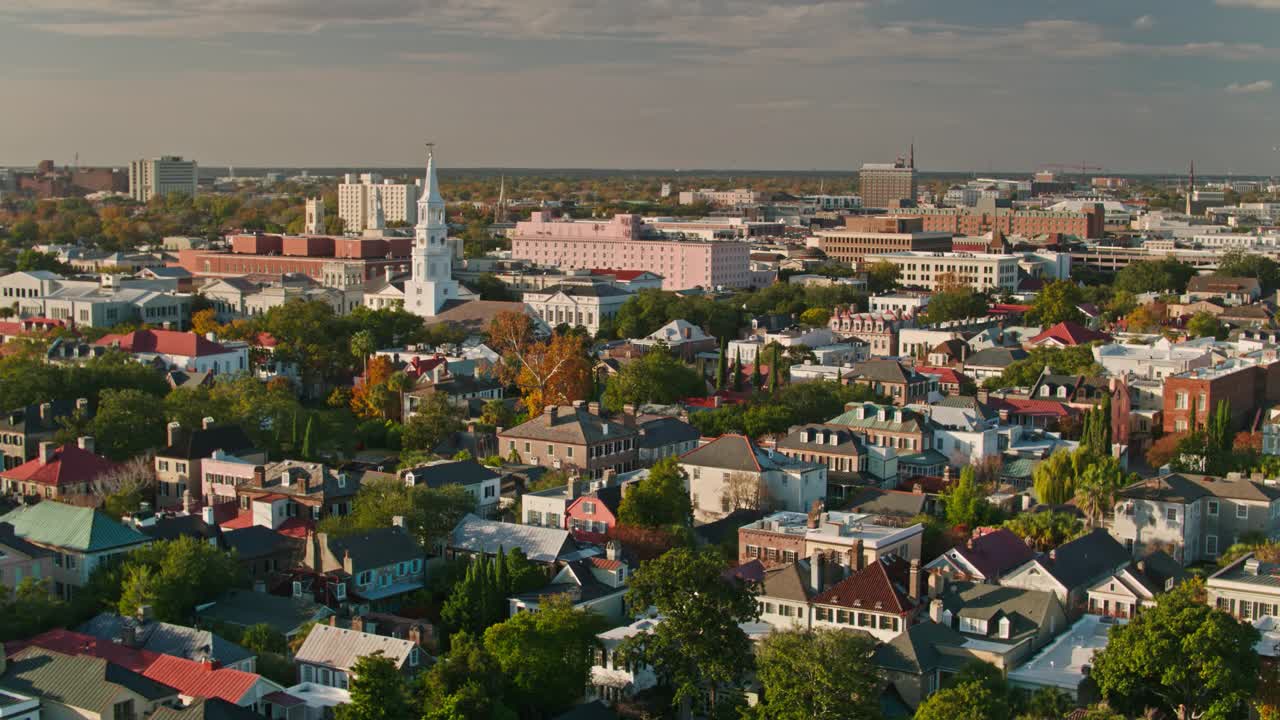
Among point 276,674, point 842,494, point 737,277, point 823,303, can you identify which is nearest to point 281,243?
point 737,277

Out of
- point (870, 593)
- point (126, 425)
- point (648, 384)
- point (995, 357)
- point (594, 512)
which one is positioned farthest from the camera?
point (995, 357)

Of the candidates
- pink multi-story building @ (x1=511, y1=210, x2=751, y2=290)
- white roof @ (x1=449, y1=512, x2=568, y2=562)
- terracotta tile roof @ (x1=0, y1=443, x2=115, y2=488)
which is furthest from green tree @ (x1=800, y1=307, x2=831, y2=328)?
white roof @ (x1=449, y1=512, x2=568, y2=562)

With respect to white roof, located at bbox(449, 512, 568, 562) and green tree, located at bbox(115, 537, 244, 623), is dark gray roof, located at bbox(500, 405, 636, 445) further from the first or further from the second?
green tree, located at bbox(115, 537, 244, 623)

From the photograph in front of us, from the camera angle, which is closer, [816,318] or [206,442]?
[206,442]

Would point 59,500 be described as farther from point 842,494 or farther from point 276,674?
point 842,494

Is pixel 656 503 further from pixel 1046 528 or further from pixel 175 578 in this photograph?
pixel 175 578

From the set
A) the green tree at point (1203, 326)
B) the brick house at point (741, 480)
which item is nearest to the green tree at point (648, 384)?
the brick house at point (741, 480)

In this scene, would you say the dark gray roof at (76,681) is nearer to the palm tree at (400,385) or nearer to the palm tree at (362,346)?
the palm tree at (400,385)

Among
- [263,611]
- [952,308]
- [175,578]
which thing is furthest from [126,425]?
[952,308]
